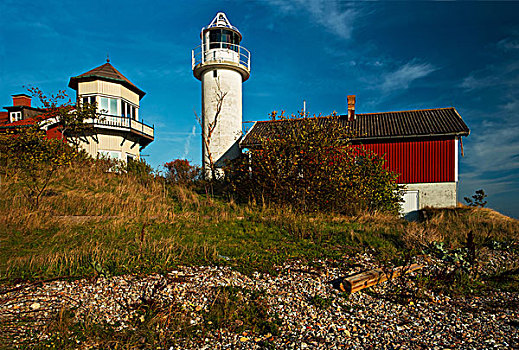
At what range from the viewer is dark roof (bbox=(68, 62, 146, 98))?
77.5 feet

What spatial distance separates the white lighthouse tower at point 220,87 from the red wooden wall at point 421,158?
938 cm

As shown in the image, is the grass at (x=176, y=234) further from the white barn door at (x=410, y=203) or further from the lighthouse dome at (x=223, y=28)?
the lighthouse dome at (x=223, y=28)

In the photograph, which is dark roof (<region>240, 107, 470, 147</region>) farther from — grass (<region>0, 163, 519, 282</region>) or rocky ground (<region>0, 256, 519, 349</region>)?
rocky ground (<region>0, 256, 519, 349</region>)

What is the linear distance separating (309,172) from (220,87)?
12807 millimetres

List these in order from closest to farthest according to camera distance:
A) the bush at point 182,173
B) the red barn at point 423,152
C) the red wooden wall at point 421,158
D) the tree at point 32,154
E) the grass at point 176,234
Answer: the grass at point 176,234 → the tree at point 32,154 → the bush at point 182,173 → the red barn at point 423,152 → the red wooden wall at point 421,158

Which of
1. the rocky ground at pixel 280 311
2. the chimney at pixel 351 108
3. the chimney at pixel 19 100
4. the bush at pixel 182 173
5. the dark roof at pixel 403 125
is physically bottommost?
the rocky ground at pixel 280 311

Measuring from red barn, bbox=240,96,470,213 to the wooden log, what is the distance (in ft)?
43.1

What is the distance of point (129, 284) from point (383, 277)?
498 cm

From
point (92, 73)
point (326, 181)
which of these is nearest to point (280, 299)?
point (326, 181)

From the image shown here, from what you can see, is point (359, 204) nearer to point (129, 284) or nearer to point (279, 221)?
point (279, 221)

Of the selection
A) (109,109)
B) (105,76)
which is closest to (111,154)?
(109,109)

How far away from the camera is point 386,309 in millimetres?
5527

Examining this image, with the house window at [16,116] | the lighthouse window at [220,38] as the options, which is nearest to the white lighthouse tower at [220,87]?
the lighthouse window at [220,38]

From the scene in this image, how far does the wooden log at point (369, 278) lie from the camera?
6.10 meters
